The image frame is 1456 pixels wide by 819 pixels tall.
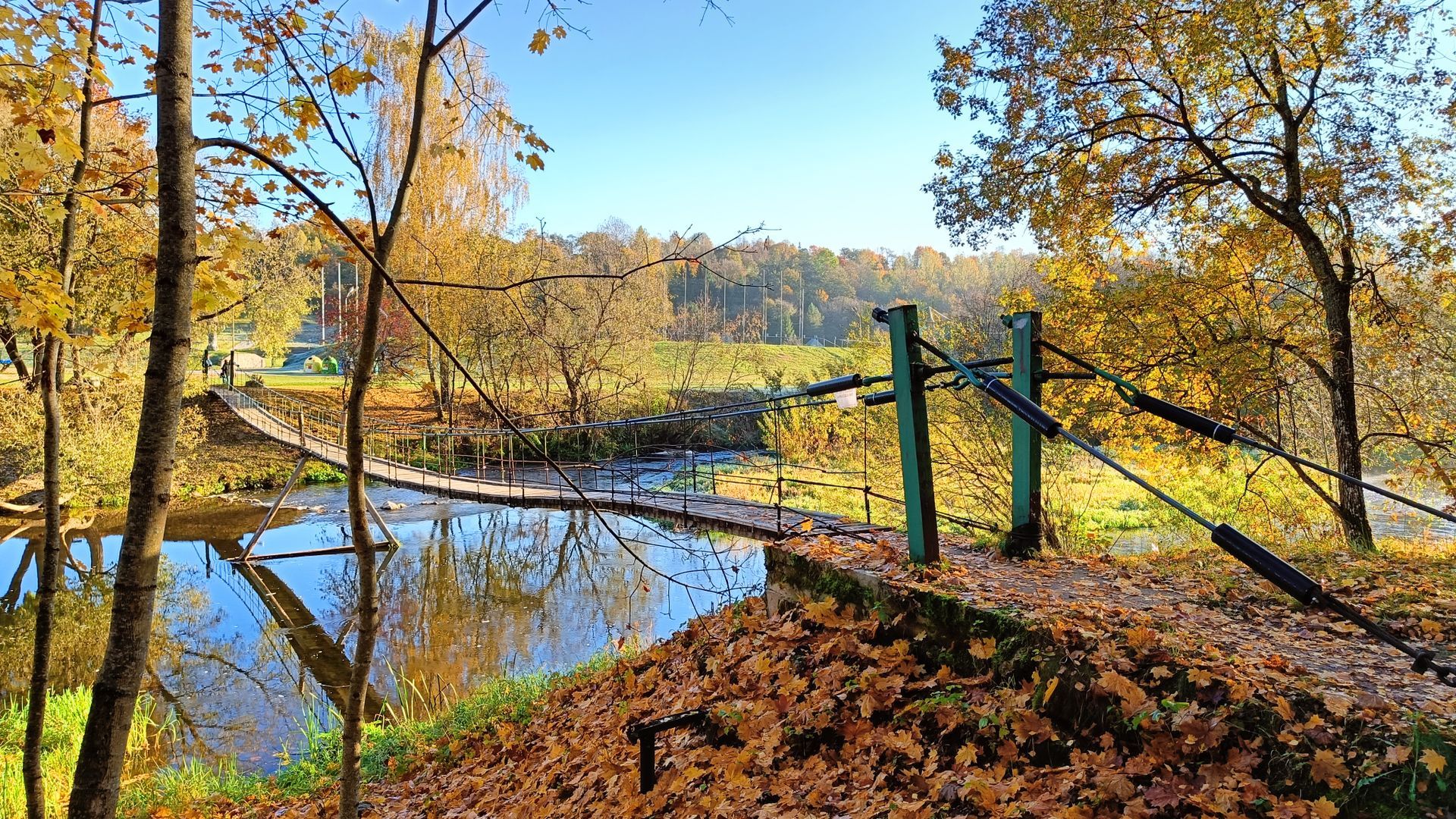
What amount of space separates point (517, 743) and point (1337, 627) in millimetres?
4169

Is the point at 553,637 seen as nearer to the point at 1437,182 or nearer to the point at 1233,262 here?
the point at 1233,262

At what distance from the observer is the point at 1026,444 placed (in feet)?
11.5

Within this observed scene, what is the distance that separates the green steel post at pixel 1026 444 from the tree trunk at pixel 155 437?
3050 mm

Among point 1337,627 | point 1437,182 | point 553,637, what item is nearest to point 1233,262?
point 1437,182

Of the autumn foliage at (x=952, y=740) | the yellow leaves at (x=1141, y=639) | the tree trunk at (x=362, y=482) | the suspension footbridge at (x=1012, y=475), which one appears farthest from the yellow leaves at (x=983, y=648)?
the tree trunk at (x=362, y=482)

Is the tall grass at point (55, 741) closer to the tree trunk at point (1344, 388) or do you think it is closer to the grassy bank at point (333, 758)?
the grassy bank at point (333, 758)

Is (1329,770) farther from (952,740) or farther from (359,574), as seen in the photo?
(359,574)

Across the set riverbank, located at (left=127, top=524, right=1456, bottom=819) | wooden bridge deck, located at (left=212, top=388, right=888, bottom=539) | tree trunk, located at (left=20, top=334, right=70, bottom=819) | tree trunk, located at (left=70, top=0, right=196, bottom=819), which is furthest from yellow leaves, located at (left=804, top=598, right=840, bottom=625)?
tree trunk, located at (left=20, top=334, right=70, bottom=819)

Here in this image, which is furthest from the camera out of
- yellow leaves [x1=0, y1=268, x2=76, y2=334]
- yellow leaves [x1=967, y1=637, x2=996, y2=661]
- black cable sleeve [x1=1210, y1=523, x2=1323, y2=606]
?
yellow leaves [x1=967, y1=637, x2=996, y2=661]

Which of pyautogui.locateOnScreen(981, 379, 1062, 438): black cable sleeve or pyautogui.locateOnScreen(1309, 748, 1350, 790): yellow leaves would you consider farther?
Result: pyautogui.locateOnScreen(981, 379, 1062, 438): black cable sleeve

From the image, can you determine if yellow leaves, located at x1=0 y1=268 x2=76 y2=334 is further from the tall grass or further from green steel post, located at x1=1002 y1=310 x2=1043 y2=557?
the tall grass

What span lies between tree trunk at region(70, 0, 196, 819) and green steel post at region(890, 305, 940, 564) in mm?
2531

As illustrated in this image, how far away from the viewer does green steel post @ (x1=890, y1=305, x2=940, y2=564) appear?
10.9 feet

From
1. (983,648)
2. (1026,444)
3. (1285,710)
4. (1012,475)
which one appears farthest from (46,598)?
(1285,710)
